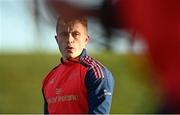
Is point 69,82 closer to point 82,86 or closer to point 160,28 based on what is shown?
point 82,86

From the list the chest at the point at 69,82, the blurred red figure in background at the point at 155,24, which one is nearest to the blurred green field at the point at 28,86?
the chest at the point at 69,82

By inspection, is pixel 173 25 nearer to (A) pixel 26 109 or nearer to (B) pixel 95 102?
(B) pixel 95 102

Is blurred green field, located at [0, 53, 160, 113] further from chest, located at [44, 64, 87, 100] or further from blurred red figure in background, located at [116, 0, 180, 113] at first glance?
blurred red figure in background, located at [116, 0, 180, 113]

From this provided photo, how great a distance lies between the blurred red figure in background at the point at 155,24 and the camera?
45 cm

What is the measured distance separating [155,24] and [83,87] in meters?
0.76

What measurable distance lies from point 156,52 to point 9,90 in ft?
13.0

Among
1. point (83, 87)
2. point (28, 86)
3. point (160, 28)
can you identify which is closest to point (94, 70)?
point (83, 87)

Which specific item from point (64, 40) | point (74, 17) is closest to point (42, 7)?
point (74, 17)

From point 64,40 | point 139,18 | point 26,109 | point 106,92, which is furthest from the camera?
point 26,109

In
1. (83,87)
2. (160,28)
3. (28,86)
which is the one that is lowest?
(28,86)

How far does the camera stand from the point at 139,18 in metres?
0.46

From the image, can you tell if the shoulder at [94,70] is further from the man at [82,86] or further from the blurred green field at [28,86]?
the blurred green field at [28,86]

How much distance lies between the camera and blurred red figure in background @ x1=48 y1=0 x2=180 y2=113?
454mm

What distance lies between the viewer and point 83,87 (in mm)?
1212
